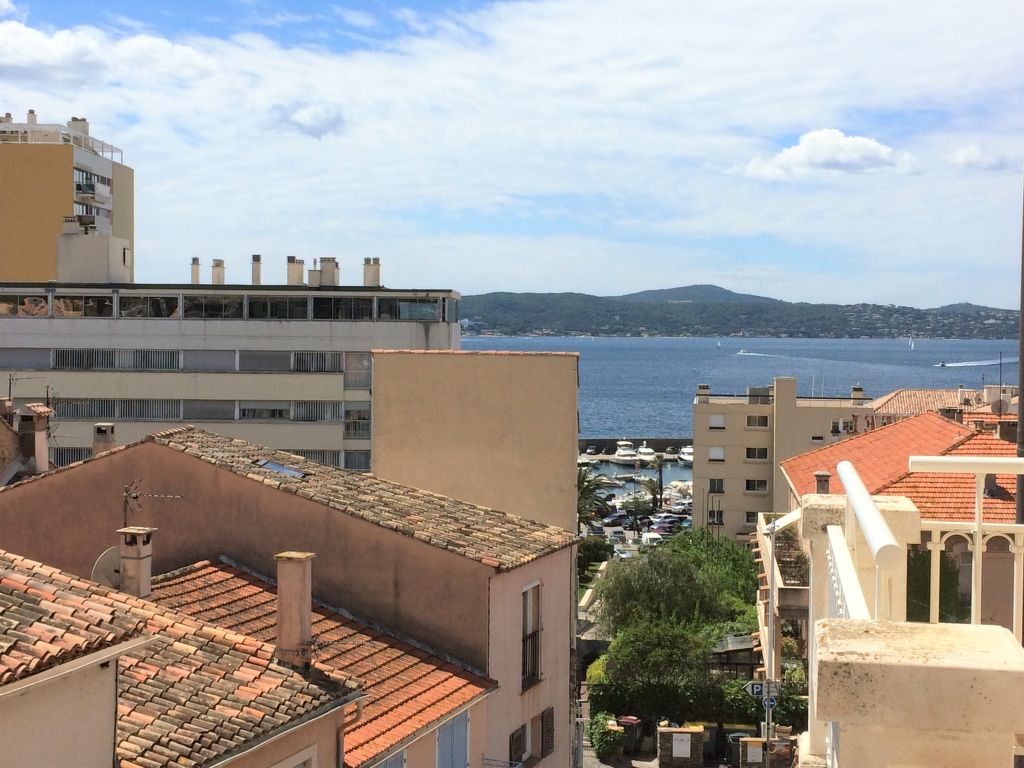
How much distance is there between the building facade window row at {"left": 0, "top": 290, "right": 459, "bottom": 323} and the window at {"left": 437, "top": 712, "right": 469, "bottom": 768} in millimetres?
50506

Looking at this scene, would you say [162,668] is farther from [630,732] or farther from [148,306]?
[148,306]

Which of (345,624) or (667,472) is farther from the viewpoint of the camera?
(667,472)

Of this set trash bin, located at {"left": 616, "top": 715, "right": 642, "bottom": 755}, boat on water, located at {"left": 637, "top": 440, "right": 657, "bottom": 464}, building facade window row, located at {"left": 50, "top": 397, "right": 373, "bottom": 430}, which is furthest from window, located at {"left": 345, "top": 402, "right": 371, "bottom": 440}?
boat on water, located at {"left": 637, "top": 440, "right": 657, "bottom": 464}

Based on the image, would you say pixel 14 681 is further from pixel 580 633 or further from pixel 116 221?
pixel 116 221

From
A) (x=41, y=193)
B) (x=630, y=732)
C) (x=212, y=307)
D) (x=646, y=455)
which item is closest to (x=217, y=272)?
(x=212, y=307)

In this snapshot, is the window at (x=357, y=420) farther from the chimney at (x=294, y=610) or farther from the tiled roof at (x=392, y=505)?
the chimney at (x=294, y=610)

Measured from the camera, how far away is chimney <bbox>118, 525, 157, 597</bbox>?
13.0 m

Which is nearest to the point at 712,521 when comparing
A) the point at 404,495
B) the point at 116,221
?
the point at 116,221

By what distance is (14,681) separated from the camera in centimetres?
701

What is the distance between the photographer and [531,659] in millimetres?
16547

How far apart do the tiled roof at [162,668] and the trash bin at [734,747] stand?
24.0 m

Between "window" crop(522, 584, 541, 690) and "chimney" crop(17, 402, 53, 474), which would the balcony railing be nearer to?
"window" crop(522, 584, 541, 690)

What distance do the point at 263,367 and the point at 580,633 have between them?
24031 millimetres

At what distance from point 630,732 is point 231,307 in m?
37.4
